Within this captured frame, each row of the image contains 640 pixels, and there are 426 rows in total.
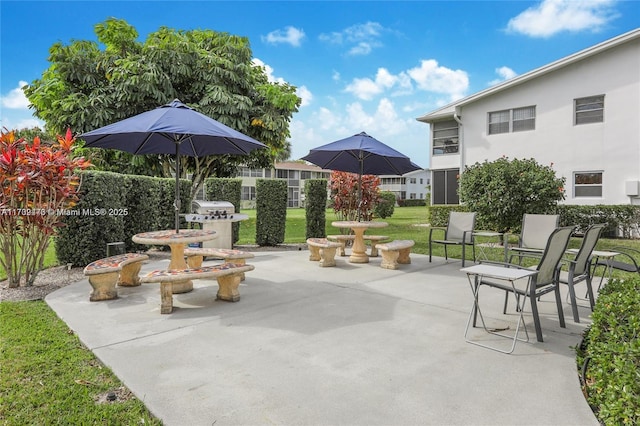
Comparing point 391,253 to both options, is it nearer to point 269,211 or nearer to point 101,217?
point 269,211

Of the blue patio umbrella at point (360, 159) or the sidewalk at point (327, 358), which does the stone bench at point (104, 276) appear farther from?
the blue patio umbrella at point (360, 159)

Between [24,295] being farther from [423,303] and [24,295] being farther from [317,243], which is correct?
[423,303]

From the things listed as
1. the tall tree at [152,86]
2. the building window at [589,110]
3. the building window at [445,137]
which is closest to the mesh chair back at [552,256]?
the tall tree at [152,86]

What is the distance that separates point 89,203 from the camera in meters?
6.43

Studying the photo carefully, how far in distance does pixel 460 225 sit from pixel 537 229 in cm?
156

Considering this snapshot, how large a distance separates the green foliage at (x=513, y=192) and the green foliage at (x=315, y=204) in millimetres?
4110

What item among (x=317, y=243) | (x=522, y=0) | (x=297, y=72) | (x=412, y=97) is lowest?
(x=317, y=243)

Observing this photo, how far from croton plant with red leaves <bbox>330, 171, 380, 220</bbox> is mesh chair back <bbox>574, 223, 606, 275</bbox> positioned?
759 cm

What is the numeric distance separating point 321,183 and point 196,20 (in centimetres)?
876

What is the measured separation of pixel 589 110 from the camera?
13.7 m

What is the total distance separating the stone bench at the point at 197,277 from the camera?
13.6ft

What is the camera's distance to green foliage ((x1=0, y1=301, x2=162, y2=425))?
2.24 metres

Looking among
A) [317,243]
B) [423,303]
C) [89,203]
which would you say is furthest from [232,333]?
[89,203]

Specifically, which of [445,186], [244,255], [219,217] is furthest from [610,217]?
[244,255]
